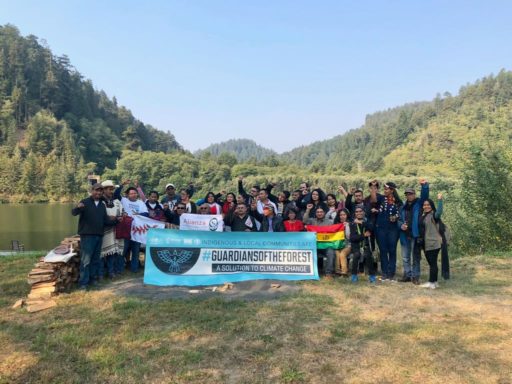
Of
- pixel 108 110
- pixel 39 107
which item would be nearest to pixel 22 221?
pixel 39 107

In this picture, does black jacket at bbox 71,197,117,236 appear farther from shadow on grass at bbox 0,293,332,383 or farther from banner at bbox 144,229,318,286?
shadow on grass at bbox 0,293,332,383

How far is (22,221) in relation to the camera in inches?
2120

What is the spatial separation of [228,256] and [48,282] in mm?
3655

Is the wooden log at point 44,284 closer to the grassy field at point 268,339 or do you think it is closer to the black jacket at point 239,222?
the grassy field at point 268,339

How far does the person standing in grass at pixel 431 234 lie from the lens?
8.24 metres

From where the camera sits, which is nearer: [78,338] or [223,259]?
[78,338]

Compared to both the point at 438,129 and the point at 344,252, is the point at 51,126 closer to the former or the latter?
the point at 438,129

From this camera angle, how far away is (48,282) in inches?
293

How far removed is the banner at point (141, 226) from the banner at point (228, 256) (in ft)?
1.49

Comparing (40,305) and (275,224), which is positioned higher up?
(275,224)

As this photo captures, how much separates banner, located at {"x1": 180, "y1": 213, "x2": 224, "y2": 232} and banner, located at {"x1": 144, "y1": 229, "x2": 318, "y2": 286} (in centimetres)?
73

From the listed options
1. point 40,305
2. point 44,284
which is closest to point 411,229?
point 40,305

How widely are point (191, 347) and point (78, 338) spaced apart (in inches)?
64.3

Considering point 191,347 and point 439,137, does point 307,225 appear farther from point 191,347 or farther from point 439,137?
point 439,137
